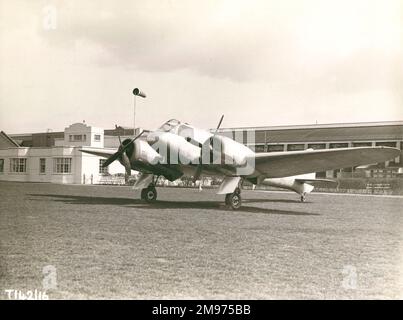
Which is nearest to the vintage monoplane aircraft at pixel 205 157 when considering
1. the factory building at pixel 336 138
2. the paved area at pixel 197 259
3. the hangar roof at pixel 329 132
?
the paved area at pixel 197 259

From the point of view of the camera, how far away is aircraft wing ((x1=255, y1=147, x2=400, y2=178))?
39.8 feet

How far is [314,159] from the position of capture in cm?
1452

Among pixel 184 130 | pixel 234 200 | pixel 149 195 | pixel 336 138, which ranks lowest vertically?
pixel 234 200

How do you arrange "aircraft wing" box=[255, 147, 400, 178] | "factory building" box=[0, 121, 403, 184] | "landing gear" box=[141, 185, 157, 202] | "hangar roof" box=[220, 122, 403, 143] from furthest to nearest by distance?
"hangar roof" box=[220, 122, 403, 143]
"factory building" box=[0, 121, 403, 184]
"landing gear" box=[141, 185, 157, 202]
"aircraft wing" box=[255, 147, 400, 178]

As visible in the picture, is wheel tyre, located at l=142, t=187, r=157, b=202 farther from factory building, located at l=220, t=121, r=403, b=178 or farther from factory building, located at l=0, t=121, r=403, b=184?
factory building, located at l=0, t=121, r=403, b=184

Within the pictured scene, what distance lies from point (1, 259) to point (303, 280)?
4.55m

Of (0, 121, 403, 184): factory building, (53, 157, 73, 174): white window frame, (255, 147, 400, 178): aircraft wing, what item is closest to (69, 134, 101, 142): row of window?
(0, 121, 403, 184): factory building

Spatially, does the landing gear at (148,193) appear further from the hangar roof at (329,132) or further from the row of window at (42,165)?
the row of window at (42,165)

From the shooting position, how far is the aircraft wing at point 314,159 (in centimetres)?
1213

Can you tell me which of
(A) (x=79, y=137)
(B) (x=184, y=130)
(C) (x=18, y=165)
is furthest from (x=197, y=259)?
(A) (x=79, y=137)

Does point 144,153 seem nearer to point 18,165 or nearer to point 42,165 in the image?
point 42,165

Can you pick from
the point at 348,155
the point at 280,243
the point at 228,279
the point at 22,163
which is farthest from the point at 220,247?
the point at 22,163
